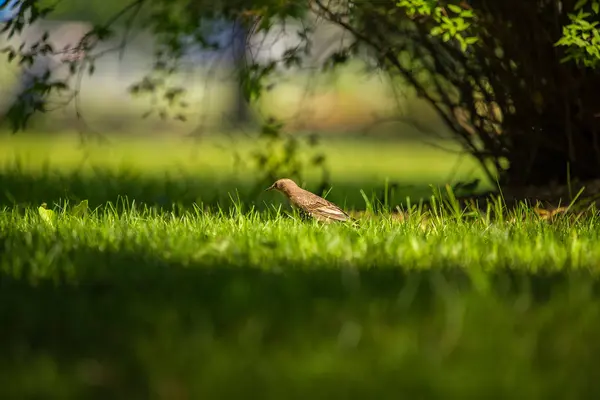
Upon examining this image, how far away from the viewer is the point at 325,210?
602cm

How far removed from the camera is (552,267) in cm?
409

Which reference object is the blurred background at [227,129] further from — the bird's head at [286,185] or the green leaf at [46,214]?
the green leaf at [46,214]

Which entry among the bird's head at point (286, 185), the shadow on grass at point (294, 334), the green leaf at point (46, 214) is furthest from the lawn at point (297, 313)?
the bird's head at point (286, 185)

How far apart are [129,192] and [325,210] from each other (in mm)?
2999

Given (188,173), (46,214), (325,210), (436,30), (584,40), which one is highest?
(436,30)

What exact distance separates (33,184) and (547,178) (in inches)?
152

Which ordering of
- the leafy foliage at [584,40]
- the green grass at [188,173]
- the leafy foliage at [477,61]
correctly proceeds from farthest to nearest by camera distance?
the green grass at [188,173]
the leafy foliage at [477,61]
the leafy foliage at [584,40]

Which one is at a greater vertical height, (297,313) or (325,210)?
(297,313)

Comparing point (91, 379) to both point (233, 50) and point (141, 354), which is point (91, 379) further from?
point (233, 50)

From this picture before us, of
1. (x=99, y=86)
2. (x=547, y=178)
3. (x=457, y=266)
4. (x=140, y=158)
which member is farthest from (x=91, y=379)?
(x=99, y=86)

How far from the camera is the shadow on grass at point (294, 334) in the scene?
2.57m

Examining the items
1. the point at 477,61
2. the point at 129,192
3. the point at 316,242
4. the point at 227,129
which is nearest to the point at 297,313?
the point at 316,242

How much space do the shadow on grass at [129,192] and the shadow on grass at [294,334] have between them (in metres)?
3.22

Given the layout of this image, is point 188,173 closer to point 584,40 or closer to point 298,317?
point 584,40
